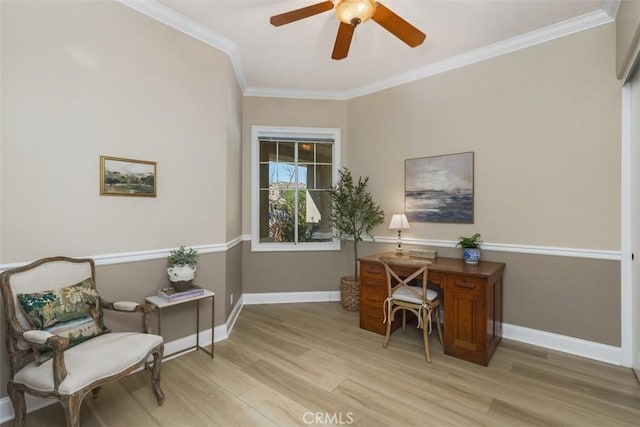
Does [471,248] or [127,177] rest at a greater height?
[127,177]

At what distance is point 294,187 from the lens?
14.0 ft

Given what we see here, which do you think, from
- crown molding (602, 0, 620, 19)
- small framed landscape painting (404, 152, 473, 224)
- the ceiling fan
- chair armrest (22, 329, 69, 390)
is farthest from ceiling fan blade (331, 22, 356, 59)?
chair armrest (22, 329, 69, 390)

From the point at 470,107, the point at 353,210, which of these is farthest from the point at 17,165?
the point at 470,107

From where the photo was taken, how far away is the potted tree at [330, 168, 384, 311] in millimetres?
3857

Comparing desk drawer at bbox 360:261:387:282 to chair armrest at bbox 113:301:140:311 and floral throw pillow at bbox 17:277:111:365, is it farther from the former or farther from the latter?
floral throw pillow at bbox 17:277:111:365

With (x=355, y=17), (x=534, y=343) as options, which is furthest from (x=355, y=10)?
(x=534, y=343)

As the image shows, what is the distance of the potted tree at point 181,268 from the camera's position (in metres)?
2.48

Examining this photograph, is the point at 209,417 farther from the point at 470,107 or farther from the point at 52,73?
the point at 470,107

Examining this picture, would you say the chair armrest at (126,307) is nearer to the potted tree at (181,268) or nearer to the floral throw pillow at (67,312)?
the floral throw pillow at (67,312)

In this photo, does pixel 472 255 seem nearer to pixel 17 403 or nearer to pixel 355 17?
pixel 355 17

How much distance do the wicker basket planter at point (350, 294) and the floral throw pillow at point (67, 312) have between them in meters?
2.66

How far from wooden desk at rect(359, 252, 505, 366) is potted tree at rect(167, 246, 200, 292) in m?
2.11

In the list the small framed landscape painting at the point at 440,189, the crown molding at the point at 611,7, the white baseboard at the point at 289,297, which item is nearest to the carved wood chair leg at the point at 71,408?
the white baseboard at the point at 289,297

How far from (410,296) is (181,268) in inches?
83.9
